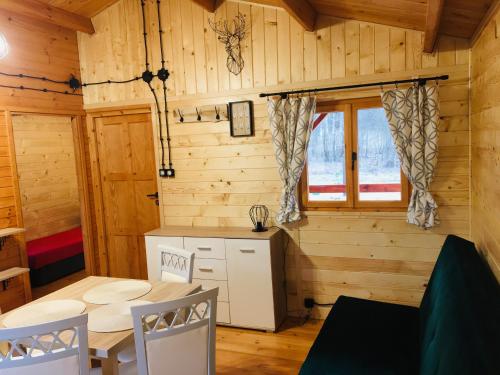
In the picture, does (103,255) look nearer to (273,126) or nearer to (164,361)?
(273,126)

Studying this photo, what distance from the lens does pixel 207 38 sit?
3873mm

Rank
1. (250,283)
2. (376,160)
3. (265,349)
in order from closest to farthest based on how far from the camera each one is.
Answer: (265,349) → (376,160) → (250,283)

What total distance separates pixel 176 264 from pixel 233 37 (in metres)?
2.08

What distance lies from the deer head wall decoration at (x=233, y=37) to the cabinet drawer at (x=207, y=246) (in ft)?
4.97

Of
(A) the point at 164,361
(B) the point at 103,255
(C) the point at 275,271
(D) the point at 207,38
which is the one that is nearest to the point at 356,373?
(A) the point at 164,361

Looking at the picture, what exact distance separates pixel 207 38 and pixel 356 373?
3059 millimetres

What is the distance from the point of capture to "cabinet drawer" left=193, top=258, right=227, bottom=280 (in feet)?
12.0

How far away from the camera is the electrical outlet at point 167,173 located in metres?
4.15

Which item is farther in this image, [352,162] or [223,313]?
[223,313]

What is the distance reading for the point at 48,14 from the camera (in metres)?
3.80

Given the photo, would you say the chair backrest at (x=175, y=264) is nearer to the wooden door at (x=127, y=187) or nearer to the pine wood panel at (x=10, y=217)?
the wooden door at (x=127, y=187)

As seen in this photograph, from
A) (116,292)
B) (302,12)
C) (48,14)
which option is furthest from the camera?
(48,14)

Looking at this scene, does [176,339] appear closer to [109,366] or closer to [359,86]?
[109,366]

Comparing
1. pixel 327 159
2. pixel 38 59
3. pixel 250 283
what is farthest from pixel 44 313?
pixel 38 59
